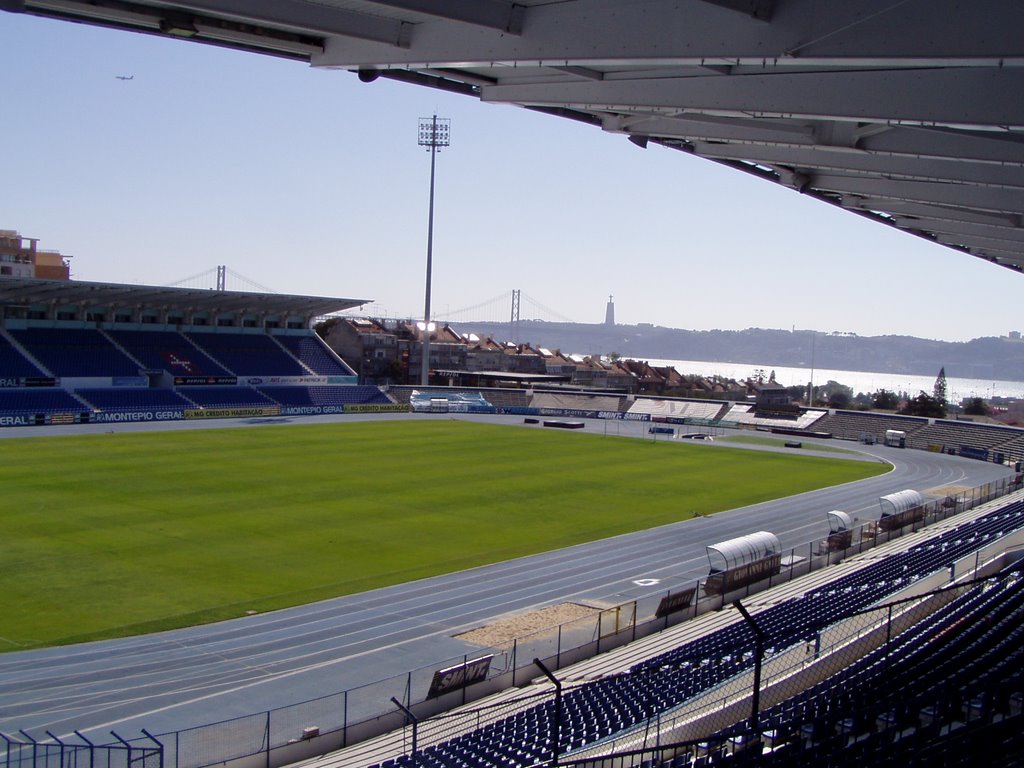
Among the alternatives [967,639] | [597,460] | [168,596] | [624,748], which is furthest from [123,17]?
[597,460]

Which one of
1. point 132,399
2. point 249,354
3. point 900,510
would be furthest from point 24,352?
point 900,510

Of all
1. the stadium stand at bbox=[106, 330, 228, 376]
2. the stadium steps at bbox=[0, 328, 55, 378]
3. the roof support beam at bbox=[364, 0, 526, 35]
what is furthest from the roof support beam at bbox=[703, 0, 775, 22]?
the stadium stand at bbox=[106, 330, 228, 376]

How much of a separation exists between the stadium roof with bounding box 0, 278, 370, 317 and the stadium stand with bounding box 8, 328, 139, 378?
2.20m

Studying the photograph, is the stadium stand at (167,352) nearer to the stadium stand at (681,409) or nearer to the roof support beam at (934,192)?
the stadium stand at (681,409)

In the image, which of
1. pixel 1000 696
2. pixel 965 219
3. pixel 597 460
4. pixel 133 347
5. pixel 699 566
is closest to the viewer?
pixel 1000 696

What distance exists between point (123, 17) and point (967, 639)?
1311cm

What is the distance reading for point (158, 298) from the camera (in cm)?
6519

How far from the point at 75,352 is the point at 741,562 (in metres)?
52.0

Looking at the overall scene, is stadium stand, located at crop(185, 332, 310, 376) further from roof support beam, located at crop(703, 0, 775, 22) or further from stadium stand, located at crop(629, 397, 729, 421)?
roof support beam, located at crop(703, 0, 775, 22)

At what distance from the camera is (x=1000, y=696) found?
30.4 ft

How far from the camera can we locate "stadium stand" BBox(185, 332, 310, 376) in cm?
7025

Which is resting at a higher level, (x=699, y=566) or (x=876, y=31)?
(x=876, y=31)

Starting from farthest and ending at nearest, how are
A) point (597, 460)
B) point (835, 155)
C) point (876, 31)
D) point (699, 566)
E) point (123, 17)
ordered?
1. point (597, 460)
2. point (699, 566)
3. point (835, 155)
4. point (123, 17)
5. point (876, 31)

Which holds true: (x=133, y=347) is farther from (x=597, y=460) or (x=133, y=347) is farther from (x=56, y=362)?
(x=597, y=460)
